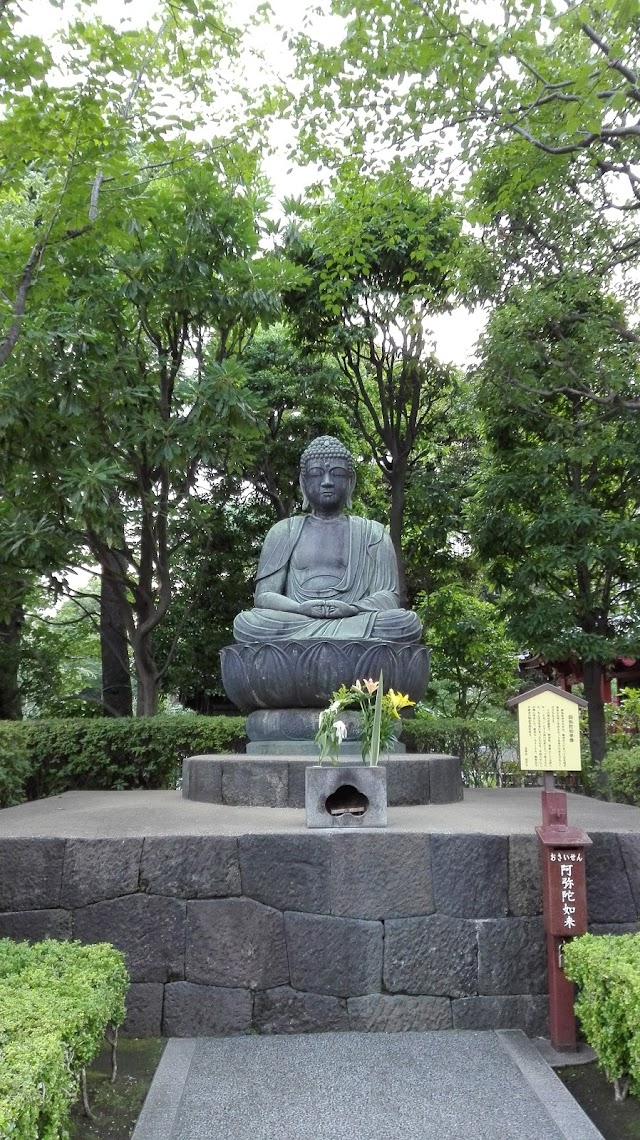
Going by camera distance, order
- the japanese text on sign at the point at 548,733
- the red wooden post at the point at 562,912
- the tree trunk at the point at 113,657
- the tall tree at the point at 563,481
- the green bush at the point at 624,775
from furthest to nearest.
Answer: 1. the tree trunk at the point at 113,657
2. the tall tree at the point at 563,481
3. the green bush at the point at 624,775
4. the japanese text on sign at the point at 548,733
5. the red wooden post at the point at 562,912

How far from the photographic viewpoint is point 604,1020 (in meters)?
3.12

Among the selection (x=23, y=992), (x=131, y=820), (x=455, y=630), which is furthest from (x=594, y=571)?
(x=23, y=992)

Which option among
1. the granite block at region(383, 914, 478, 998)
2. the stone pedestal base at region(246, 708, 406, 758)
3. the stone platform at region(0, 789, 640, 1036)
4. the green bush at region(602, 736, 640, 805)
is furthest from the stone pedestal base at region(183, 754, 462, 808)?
the green bush at region(602, 736, 640, 805)

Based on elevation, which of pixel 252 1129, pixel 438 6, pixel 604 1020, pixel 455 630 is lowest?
pixel 252 1129

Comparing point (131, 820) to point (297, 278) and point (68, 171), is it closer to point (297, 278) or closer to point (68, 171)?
point (68, 171)

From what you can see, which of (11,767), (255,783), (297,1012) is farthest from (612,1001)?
(11,767)

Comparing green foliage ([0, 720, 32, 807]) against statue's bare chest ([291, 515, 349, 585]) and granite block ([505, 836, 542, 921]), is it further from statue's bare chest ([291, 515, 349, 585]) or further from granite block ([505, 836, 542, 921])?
granite block ([505, 836, 542, 921])

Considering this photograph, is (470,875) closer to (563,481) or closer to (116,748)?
(116,748)

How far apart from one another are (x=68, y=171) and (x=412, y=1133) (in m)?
4.97

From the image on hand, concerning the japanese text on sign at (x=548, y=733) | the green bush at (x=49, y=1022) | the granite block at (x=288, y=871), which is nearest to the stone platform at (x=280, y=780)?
the granite block at (x=288, y=871)

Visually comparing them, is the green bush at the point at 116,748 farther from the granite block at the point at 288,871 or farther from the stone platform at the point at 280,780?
the granite block at the point at 288,871

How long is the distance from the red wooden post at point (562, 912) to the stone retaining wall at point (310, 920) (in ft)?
0.92

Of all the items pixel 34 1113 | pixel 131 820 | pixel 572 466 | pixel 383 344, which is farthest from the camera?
pixel 383 344

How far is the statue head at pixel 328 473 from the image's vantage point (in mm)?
7551
